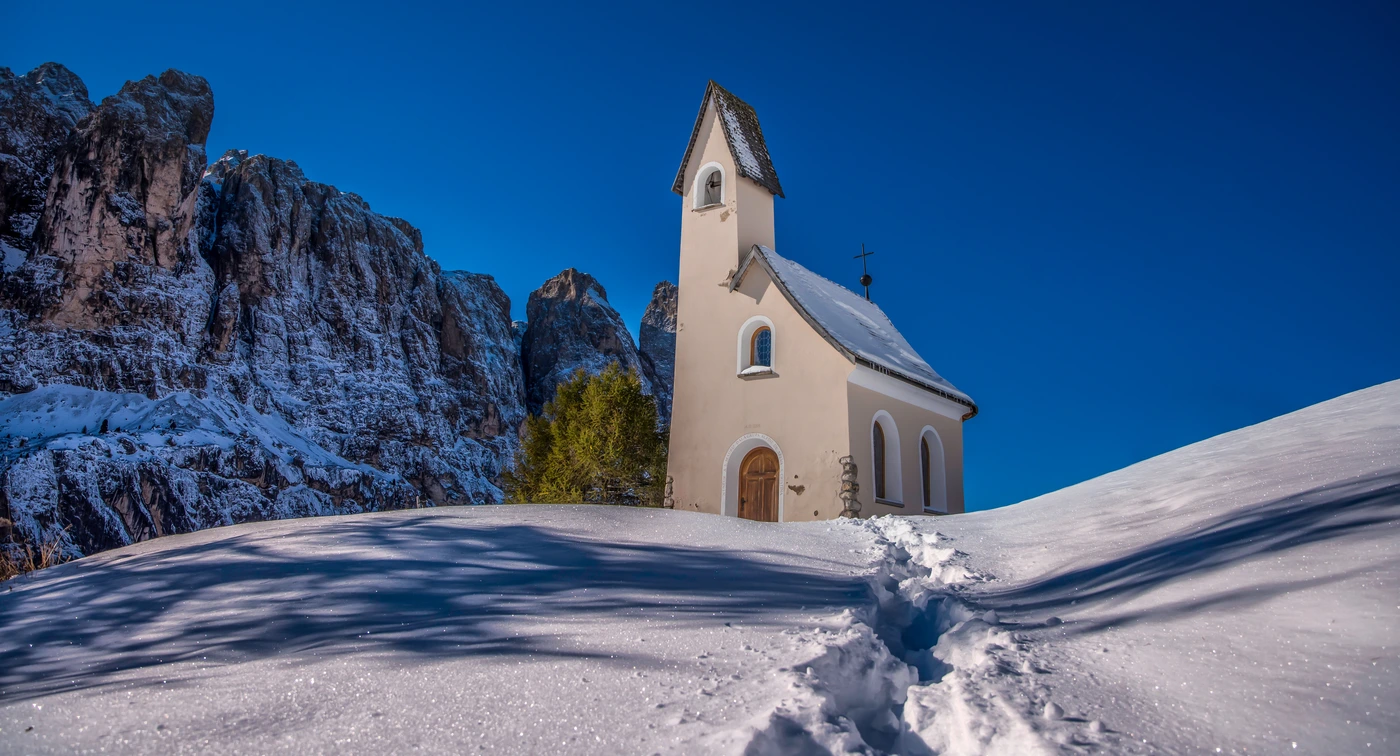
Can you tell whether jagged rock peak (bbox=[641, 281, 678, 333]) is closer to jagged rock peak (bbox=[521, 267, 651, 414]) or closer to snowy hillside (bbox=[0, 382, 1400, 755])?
jagged rock peak (bbox=[521, 267, 651, 414])

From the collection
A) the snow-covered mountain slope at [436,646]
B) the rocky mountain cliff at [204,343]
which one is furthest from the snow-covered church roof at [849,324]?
the rocky mountain cliff at [204,343]

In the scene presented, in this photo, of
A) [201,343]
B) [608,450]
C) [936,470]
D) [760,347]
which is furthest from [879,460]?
[201,343]

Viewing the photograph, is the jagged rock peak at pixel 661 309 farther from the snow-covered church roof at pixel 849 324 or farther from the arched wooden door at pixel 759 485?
the arched wooden door at pixel 759 485

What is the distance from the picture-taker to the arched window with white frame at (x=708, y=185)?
54.9 feet

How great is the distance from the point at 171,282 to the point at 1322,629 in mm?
65998

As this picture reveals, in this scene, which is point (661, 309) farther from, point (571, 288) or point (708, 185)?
point (708, 185)

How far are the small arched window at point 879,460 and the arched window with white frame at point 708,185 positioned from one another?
5.78 m

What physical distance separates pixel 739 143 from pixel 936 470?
793 cm

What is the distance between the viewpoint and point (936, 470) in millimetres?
16219

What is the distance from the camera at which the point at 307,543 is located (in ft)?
17.6

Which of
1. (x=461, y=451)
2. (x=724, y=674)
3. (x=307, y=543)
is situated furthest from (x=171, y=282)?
(x=724, y=674)

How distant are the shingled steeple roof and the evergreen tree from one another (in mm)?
4687

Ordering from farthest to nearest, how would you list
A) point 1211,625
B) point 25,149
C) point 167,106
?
1. point 167,106
2. point 25,149
3. point 1211,625

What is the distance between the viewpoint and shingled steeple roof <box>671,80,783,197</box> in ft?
54.9
